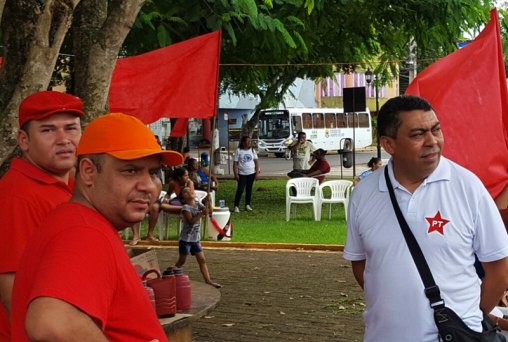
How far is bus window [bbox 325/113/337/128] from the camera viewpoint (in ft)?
190

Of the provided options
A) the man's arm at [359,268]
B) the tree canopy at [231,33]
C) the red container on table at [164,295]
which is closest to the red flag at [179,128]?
the tree canopy at [231,33]

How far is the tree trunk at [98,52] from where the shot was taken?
273 inches

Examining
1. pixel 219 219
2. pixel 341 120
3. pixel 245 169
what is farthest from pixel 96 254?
pixel 341 120

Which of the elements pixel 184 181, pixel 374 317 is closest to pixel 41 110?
pixel 374 317

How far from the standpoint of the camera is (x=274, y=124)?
185 ft

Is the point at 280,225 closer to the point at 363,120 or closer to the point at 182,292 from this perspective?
the point at 182,292

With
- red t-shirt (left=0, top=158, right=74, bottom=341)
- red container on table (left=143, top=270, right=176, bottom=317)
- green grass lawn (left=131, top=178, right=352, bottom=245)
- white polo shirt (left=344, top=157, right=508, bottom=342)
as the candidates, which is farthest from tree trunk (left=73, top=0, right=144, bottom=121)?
green grass lawn (left=131, top=178, right=352, bottom=245)

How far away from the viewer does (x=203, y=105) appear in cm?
1020

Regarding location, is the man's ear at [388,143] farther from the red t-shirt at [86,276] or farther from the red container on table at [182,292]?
the red container on table at [182,292]

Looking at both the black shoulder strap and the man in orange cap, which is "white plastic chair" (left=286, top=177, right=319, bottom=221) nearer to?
the black shoulder strap

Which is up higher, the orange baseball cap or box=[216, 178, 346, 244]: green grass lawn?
the orange baseball cap

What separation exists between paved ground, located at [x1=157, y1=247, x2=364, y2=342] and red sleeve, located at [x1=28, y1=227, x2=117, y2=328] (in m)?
6.01

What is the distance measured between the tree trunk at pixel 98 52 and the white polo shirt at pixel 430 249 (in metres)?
3.58

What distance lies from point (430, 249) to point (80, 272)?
5.77 ft
